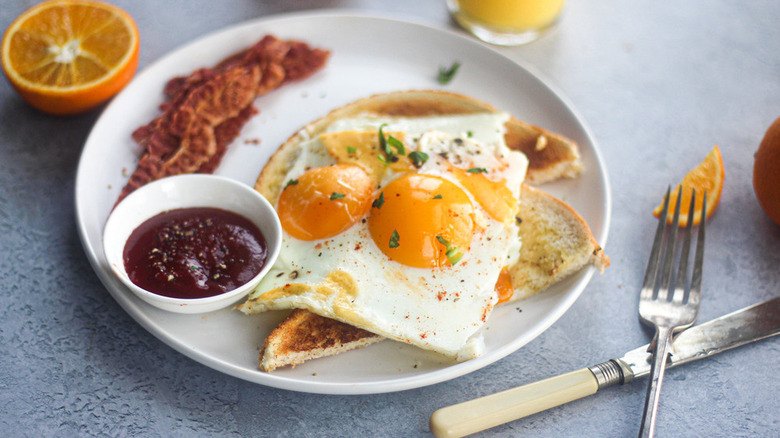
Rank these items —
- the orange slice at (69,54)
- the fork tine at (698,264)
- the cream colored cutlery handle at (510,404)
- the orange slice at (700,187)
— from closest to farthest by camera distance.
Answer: the cream colored cutlery handle at (510,404)
the fork tine at (698,264)
the orange slice at (700,187)
the orange slice at (69,54)

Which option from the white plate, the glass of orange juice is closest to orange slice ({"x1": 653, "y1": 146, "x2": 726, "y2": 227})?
the white plate

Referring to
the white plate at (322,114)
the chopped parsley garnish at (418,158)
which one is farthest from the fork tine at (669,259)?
the chopped parsley garnish at (418,158)

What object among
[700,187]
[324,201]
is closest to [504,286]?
[324,201]

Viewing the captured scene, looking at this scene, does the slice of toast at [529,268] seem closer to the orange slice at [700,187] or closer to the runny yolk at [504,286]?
the runny yolk at [504,286]

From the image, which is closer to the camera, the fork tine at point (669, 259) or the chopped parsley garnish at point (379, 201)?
the chopped parsley garnish at point (379, 201)

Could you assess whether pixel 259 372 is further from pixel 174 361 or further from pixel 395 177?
pixel 395 177

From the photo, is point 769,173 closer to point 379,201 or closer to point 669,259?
point 669,259

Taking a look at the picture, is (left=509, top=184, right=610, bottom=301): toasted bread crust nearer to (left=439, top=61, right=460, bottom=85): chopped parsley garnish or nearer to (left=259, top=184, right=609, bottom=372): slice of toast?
(left=259, top=184, right=609, bottom=372): slice of toast
